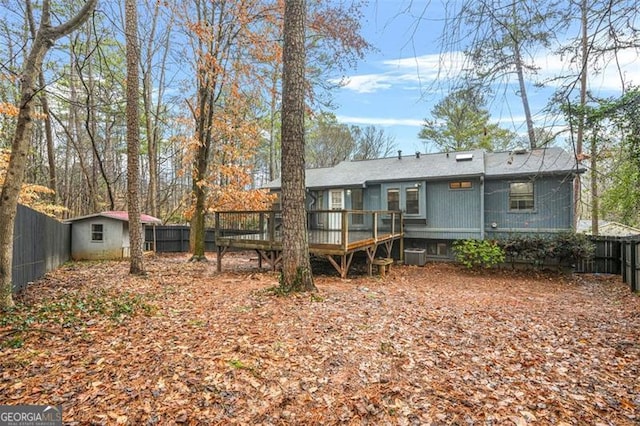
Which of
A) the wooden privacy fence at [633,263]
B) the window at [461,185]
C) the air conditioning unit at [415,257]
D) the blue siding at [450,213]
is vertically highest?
the window at [461,185]

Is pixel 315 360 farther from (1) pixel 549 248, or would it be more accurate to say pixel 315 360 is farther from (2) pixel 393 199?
(2) pixel 393 199

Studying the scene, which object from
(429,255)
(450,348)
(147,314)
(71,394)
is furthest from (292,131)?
(429,255)

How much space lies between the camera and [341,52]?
9.46 metres

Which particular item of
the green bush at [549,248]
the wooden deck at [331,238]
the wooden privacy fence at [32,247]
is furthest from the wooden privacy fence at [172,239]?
the green bush at [549,248]

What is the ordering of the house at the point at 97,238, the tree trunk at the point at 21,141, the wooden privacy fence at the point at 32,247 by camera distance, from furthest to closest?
the house at the point at 97,238, the wooden privacy fence at the point at 32,247, the tree trunk at the point at 21,141

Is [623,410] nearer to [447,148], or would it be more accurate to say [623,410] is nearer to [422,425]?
[422,425]

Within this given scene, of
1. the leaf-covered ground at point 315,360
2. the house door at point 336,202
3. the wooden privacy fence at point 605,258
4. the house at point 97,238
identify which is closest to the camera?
the leaf-covered ground at point 315,360

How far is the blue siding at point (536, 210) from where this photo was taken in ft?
33.6

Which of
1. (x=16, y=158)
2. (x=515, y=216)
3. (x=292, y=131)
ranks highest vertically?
(x=292, y=131)

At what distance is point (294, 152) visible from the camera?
5.44 m

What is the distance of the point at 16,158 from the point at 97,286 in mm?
3222

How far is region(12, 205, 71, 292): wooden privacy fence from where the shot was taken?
596cm

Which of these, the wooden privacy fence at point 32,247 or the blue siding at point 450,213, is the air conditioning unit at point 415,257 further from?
the wooden privacy fence at point 32,247

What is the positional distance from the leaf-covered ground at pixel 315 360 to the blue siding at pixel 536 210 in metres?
5.31
